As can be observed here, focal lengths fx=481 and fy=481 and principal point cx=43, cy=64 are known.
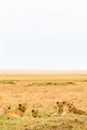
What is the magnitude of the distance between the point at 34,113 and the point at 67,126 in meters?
3.00

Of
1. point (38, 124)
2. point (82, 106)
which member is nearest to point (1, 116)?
point (38, 124)

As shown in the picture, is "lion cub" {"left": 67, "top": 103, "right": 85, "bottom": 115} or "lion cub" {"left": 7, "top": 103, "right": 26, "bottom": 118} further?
"lion cub" {"left": 67, "top": 103, "right": 85, "bottom": 115}

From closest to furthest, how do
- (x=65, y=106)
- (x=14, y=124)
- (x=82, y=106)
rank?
(x=14, y=124) < (x=65, y=106) < (x=82, y=106)

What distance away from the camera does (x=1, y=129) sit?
43.4ft

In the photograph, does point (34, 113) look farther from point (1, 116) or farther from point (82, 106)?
point (82, 106)

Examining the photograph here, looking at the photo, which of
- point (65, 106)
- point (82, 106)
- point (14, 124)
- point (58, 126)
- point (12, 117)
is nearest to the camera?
point (58, 126)

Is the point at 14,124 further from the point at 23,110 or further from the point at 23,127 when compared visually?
the point at 23,110

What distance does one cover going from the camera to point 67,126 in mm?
13000

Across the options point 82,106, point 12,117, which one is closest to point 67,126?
point 12,117

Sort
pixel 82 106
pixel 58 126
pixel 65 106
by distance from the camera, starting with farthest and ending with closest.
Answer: pixel 82 106 → pixel 65 106 → pixel 58 126

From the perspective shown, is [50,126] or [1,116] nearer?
[50,126]

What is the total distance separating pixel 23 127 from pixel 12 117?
2325 mm

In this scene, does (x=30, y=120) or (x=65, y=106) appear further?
(x=65, y=106)

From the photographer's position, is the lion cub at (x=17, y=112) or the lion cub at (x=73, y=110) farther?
the lion cub at (x=73, y=110)
